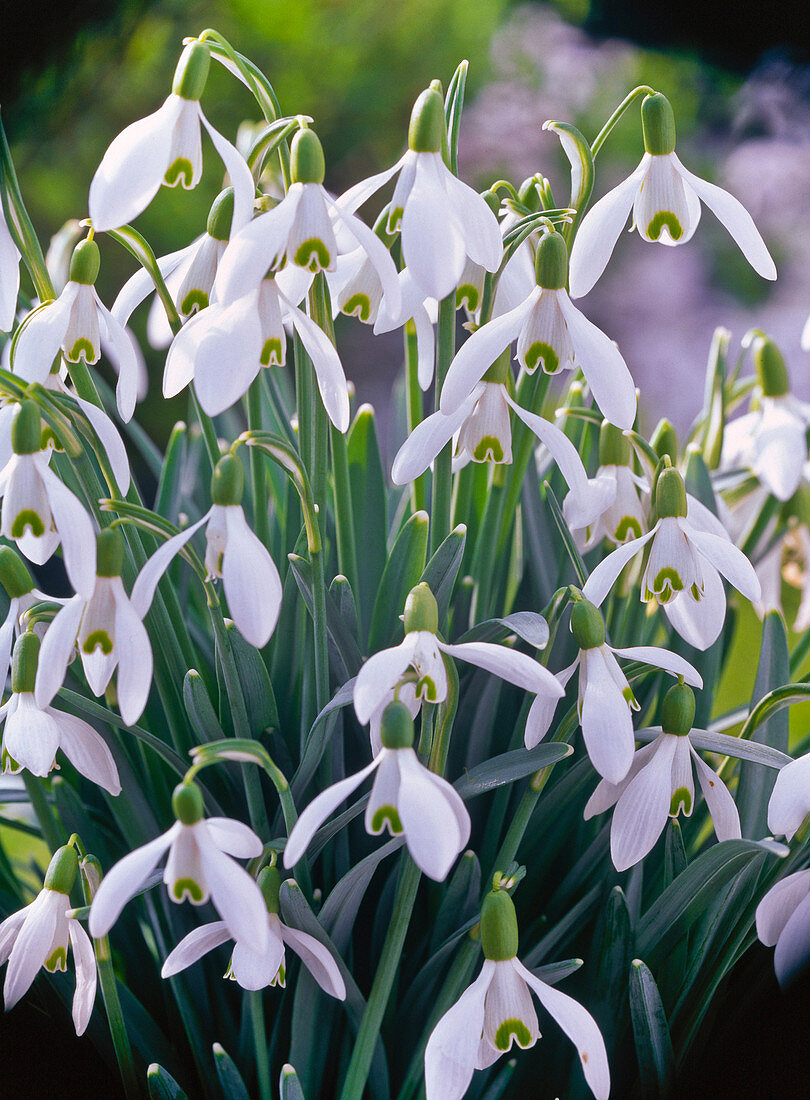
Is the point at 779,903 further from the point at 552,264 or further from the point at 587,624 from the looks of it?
the point at 552,264

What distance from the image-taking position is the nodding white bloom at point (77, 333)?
1.00 feet

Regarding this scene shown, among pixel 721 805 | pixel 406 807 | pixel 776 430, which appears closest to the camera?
pixel 406 807

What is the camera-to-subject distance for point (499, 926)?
0.30m

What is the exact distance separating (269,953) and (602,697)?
13 cm

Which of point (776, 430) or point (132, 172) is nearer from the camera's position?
point (132, 172)

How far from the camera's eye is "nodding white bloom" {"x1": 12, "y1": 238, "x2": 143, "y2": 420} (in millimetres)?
304

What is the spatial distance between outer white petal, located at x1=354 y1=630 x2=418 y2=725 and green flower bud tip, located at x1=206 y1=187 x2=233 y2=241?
0.52ft

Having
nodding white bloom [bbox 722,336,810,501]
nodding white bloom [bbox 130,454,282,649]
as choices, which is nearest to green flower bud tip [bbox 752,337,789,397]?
nodding white bloom [bbox 722,336,810,501]

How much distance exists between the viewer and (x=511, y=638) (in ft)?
1.32

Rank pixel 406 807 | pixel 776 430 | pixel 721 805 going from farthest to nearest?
pixel 776 430
pixel 721 805
pixel 406 807

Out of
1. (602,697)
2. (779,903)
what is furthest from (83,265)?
(779,903)

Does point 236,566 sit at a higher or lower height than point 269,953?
higher

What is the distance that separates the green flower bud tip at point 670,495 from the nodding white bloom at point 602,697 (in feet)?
0.16

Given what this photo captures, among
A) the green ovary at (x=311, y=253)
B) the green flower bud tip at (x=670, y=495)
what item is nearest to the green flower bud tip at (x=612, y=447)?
the green flower bud tip at (x=670, y=495)
